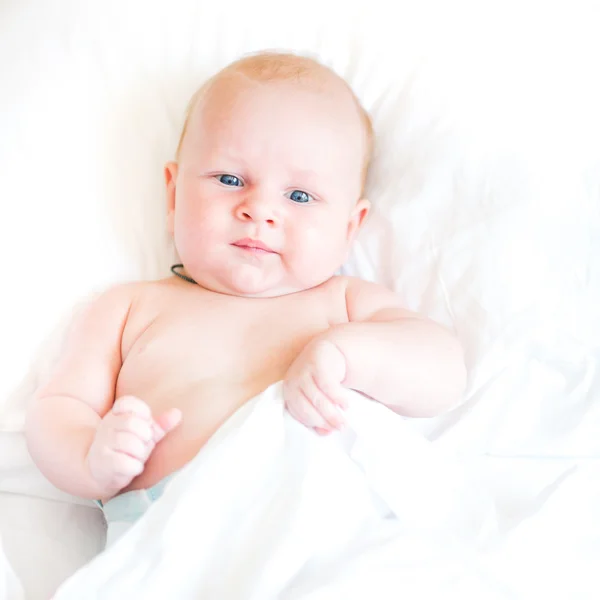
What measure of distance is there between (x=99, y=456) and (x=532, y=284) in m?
0.67

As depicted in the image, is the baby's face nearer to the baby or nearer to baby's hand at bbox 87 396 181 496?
the baby

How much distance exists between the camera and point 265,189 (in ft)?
3.60

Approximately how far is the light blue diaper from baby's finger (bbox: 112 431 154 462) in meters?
0.09

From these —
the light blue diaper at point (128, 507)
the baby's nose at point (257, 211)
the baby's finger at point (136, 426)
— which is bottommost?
the light blue diaper at point (128, 507)

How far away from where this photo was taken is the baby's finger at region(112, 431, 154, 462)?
0.89 metres

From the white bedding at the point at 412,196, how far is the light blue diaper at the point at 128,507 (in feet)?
0.29

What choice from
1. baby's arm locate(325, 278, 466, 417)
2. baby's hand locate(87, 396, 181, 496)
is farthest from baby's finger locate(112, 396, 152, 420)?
baby's arm locate(325, 278, 466, 417)

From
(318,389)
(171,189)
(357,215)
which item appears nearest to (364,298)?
(357,215)

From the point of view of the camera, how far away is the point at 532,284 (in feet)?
Answer: 3.76

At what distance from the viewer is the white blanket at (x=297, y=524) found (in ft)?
2.69

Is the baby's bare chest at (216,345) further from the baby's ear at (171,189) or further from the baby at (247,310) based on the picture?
the baby's ear at (171,189)

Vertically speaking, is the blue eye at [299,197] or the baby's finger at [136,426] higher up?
the blue eye at [299,197]

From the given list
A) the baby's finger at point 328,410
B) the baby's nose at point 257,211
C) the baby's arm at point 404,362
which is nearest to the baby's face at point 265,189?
the baby's nose at point 257,211

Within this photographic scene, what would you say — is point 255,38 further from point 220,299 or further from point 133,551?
point 133,551
